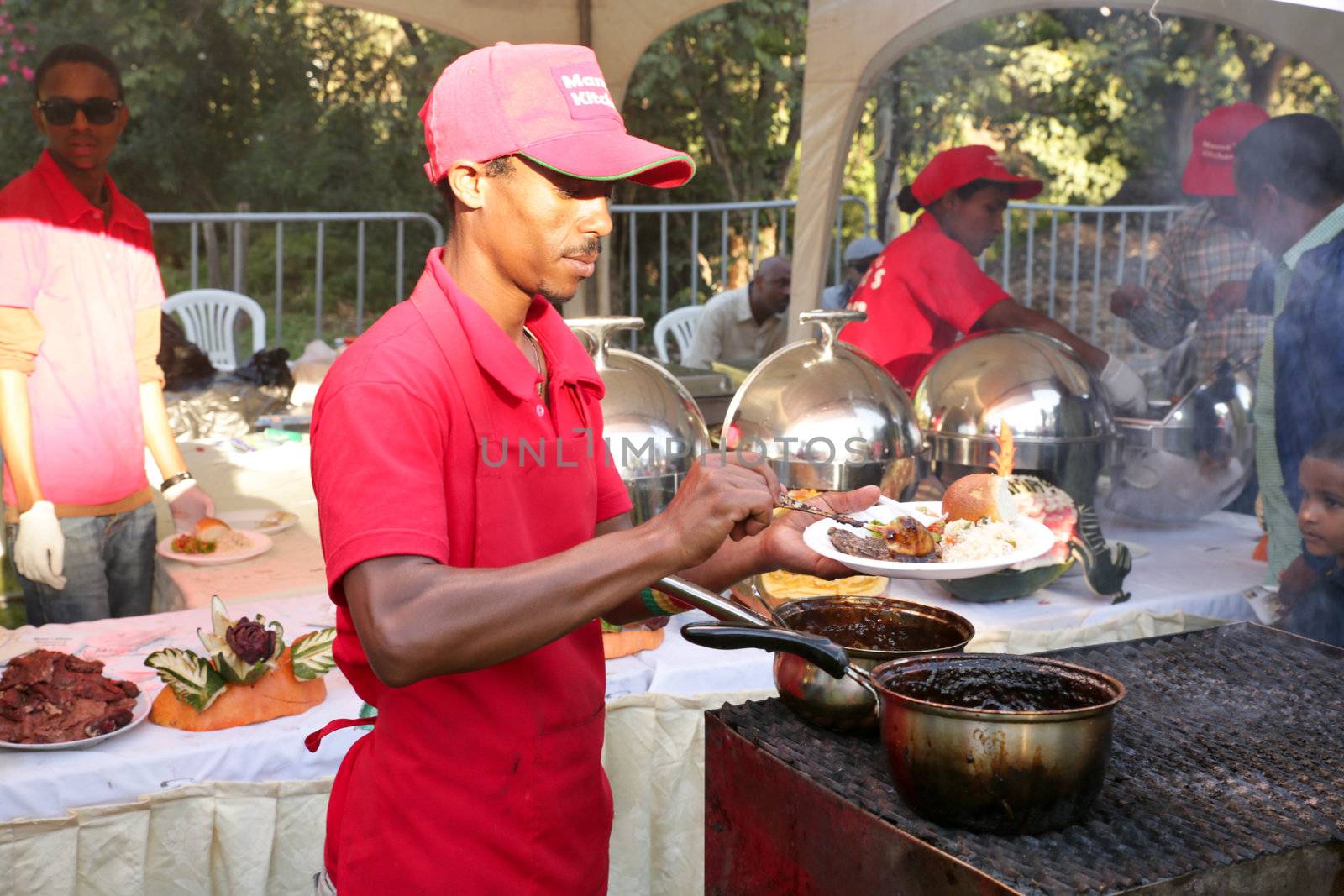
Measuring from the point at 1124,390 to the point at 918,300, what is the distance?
750 mm

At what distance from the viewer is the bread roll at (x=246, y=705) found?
2107mm

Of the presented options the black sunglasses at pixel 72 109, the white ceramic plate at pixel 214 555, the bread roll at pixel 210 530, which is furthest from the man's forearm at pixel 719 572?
the black sunglasses at pixel 72 109

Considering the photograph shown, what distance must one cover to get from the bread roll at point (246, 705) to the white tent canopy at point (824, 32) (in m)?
2.70

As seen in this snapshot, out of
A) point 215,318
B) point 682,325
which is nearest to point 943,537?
point 682,325

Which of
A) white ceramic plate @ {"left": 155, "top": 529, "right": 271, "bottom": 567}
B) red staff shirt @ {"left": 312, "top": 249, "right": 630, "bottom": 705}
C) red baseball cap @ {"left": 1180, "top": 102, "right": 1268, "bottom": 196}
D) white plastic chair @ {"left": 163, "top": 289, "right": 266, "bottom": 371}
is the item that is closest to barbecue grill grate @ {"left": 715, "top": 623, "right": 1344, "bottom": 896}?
red staff shirt @ {"left": 312, "top": 249, "right": 630, "bottom": 705}

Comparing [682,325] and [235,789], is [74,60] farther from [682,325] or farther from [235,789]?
[682,325]

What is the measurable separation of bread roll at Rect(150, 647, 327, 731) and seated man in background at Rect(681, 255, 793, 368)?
4648 mm

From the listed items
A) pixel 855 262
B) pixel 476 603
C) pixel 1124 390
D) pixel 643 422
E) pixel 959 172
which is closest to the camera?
pixel 476 603

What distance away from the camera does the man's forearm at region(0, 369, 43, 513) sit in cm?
294

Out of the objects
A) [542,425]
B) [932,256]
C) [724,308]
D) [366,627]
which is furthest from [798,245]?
[366,627]

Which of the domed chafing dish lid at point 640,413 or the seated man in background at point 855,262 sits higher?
the seated man in background at point 855,262

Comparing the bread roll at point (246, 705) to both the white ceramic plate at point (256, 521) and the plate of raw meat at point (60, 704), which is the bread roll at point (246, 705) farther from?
the white ceramic plate at point (256, 521)

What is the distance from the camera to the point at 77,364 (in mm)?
3135

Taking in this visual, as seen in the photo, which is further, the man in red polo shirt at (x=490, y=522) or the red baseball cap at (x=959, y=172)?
the red baseball cap at (x=959, y=172)
